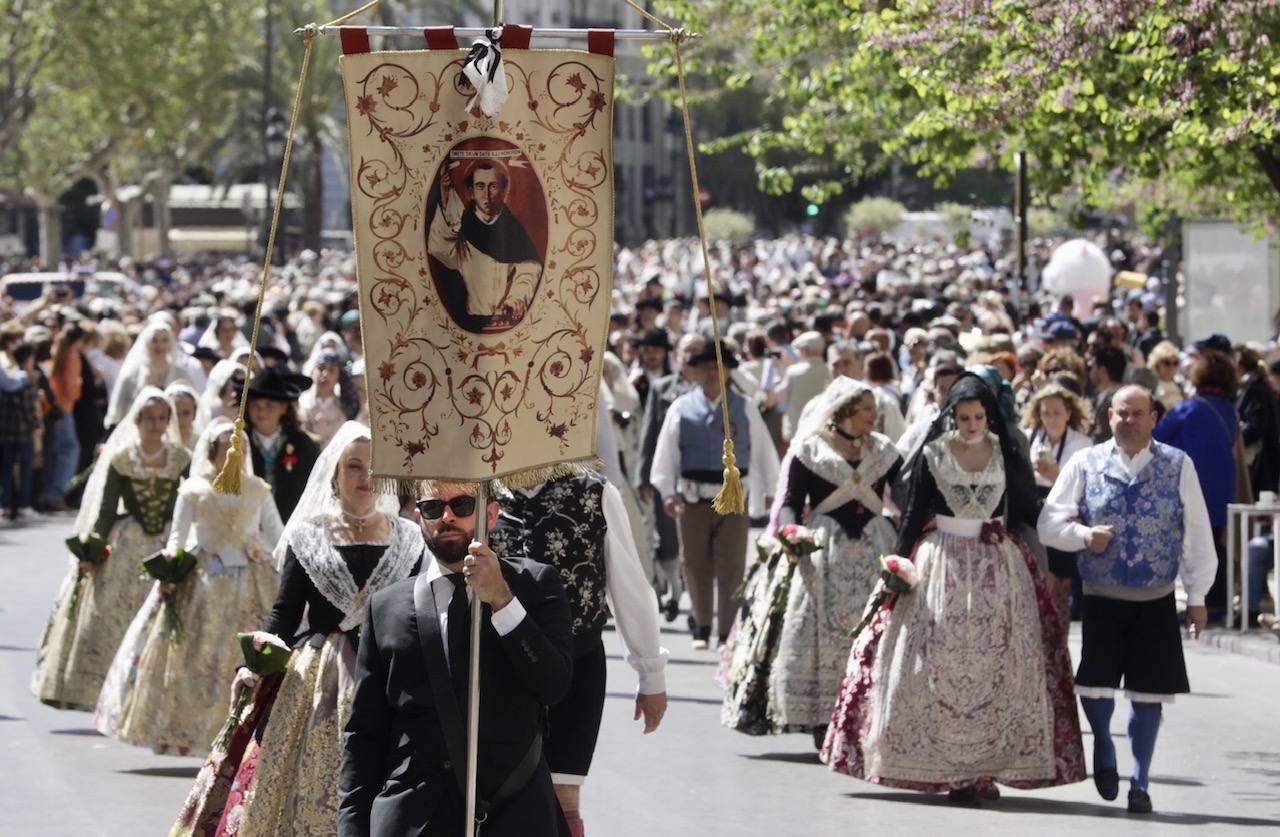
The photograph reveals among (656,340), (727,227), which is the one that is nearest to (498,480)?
(656,340)

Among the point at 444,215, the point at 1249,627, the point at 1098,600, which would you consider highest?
the point at 444,215

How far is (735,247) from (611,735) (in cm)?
5934

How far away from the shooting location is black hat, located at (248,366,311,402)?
450 inches

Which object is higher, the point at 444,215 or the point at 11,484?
the point at 444,215

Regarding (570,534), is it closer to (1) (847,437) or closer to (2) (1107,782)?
(2) (1107,782)

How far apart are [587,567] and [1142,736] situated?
323 centimetres

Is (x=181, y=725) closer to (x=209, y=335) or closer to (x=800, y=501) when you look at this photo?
(x=800, y=501)

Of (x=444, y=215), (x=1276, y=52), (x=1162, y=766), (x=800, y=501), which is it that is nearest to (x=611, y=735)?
(x=800, y=501)

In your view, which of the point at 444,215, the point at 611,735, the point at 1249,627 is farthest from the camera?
the point at 1249,627

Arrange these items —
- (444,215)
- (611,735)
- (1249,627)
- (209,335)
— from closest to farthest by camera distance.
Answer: (444,215) → (611,735) → (1249,627) → (209,335)

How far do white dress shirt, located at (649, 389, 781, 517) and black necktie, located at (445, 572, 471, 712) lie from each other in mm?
8730

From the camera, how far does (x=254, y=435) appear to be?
11.5m

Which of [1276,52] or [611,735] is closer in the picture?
[611,735]

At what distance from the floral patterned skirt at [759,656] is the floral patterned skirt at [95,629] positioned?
2829 millimetres
